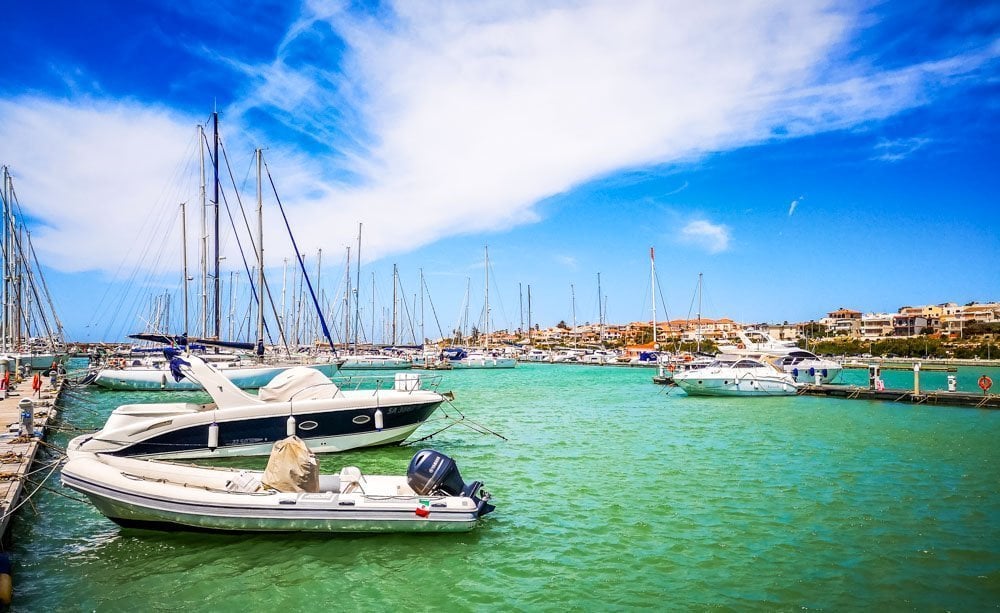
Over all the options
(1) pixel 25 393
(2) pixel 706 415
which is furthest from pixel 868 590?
(1) pixel 25 393

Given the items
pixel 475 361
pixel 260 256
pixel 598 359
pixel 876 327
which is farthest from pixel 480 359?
pixel 876 327

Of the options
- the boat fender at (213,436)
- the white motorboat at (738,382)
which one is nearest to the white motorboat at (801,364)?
the white motorboat at (738,382)

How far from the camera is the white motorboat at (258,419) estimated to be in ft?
52.1

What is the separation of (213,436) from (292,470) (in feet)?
21.5

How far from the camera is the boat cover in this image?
57.0 ft

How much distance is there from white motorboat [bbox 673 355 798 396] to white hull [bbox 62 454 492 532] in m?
31.1

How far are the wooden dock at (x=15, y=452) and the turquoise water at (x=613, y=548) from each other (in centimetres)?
64

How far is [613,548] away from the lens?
10.8m

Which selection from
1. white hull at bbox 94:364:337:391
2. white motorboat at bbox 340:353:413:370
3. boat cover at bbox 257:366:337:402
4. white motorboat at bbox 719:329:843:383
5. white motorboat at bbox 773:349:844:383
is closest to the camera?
boat cover at bbox 257:366:337:402

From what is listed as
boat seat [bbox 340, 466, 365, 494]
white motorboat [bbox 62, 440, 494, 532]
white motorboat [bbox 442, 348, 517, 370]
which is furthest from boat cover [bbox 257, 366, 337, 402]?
white motorboat [bbox 442, 348, 517, 370]

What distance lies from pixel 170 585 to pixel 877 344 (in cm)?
13552

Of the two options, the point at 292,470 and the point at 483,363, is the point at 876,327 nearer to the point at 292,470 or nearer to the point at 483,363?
the point at 483,363

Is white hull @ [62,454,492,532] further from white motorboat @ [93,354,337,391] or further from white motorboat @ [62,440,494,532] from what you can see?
white motorboat @ [93,354,337,391]

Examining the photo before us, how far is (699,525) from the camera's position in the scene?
1198 centimetres
